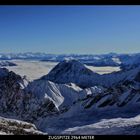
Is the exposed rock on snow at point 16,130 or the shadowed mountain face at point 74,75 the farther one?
the shadowed mountain face at point 74,75

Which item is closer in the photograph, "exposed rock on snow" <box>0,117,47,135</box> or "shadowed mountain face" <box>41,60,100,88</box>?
"exposed rock on snow" <box>0,117,47,135</box>

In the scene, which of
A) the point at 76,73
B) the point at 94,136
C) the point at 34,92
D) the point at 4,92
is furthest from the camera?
the point at 76,73

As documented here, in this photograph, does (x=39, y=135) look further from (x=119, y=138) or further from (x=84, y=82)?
(x=84, y=82)

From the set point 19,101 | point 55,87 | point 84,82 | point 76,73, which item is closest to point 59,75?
point 76,73

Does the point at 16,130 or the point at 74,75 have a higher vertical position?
the point at 16,130

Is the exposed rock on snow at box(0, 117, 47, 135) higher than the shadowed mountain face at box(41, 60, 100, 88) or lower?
higher

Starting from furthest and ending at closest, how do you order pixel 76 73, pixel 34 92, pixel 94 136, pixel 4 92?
pixel 76 73 < pixel 34 92 < pixel 4 92 < pixel 94 136

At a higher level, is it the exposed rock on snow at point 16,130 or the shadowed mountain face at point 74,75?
the exposed rock on snow at point 16,130

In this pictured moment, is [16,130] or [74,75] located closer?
[16,130]
